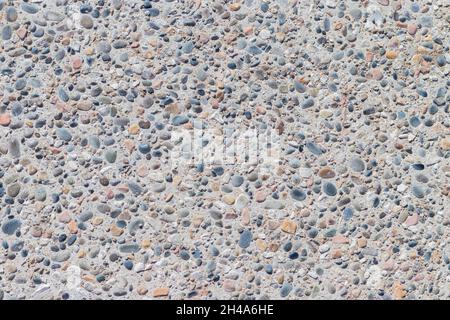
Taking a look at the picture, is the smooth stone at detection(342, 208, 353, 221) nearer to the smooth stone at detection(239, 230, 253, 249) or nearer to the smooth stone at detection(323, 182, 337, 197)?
the smooth stone at detection(323, 182, 337, 197)

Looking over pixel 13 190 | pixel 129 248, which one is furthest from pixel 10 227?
pixel 129 248

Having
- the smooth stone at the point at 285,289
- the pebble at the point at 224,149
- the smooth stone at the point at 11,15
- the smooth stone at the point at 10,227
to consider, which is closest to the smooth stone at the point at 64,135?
the pebble at the point at 224,149

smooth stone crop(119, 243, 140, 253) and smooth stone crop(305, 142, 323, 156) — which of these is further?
smooth stone crop(305, 142, 323, 156)

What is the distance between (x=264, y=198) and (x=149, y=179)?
410 mm

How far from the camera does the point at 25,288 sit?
242 cm

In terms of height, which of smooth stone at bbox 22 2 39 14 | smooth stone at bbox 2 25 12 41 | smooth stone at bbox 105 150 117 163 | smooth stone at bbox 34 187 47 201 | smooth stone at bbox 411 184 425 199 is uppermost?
smooth stone at bbox 22 2 39 14

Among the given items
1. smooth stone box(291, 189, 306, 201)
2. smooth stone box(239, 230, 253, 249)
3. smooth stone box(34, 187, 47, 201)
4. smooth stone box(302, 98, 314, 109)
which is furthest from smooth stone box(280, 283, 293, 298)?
smooth stone box(34, 187, 47, 201)

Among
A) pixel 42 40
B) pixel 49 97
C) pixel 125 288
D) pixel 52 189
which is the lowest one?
pixel 125 288

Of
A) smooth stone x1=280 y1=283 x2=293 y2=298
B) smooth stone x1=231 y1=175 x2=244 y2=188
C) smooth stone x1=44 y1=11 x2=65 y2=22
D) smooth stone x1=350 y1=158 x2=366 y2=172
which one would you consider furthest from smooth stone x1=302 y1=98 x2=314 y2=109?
smooth stone x1=44 y1=11 x2=65 y2=22

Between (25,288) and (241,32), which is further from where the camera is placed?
(241,32)

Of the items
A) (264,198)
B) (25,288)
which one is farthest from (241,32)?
(25,288)

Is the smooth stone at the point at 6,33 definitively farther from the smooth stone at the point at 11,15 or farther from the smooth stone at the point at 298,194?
the smooth stone at the point at 298,194

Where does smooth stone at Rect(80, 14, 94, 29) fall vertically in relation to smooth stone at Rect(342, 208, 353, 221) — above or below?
above

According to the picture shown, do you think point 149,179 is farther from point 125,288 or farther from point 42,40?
point 42,40
